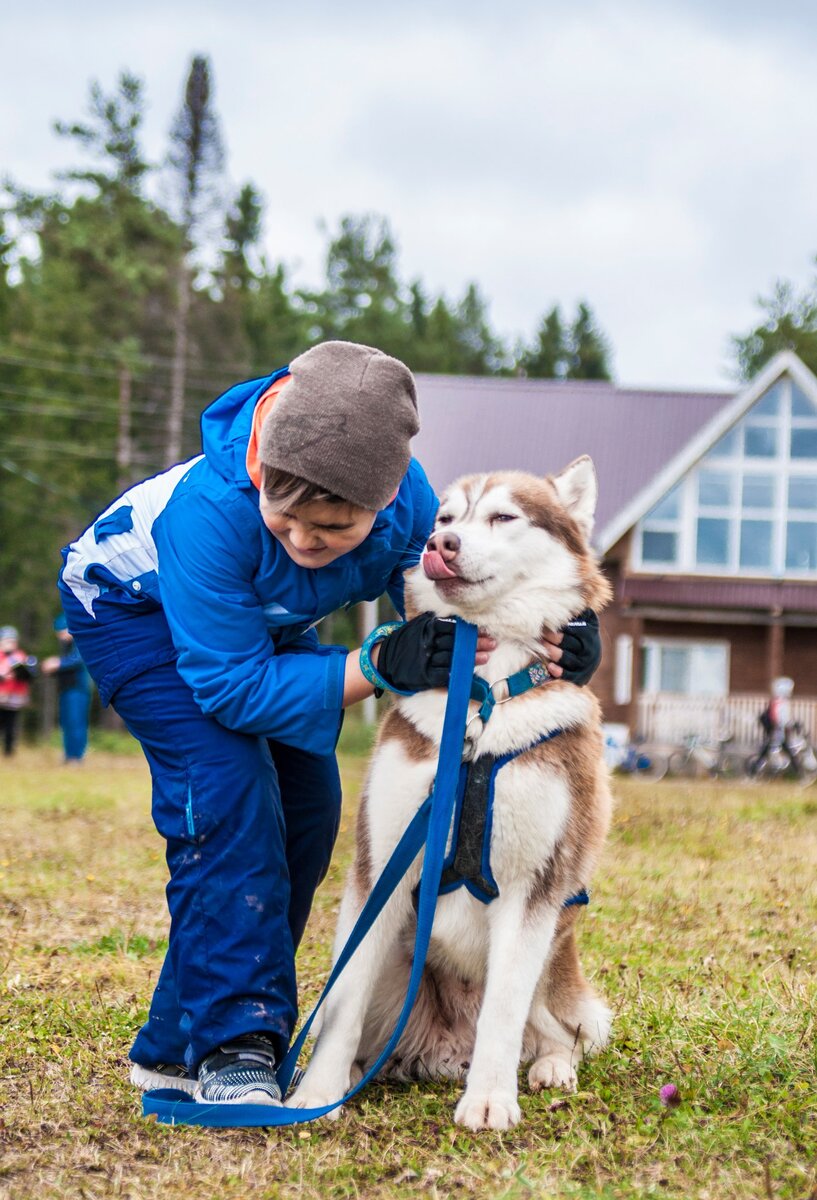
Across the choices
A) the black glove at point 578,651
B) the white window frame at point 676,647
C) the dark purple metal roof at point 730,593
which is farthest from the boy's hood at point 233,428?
the white window frame at point 676,647

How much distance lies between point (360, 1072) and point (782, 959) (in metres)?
2.09

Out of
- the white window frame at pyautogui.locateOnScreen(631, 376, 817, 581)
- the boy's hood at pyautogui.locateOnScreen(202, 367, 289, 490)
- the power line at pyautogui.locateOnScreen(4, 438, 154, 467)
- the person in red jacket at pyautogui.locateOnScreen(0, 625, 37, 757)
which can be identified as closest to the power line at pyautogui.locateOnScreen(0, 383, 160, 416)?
the power line at pyautogui.locateOnScreen(4, 438, 154, 467)

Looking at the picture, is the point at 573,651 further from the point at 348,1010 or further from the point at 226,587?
the point at 348,1010

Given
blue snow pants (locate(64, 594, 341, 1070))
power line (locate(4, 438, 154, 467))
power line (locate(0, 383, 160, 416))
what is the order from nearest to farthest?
blue snow pants (locate(64, 594, 341, 1070)) < power line (locate(4, 438, 154, 467)) < power line (locate(0, 383, 160, 416))

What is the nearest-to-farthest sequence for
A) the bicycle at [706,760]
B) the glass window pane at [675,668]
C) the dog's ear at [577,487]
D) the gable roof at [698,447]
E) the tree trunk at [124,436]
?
the dog's ear at [577,487]
the bicycle at [706,760]
the gable roof at [698,447]
the glass window pane at [675,668]
the tree trunk at [124,436]

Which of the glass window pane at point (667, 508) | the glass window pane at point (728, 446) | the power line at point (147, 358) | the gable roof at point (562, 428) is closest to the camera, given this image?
the glass window pane at point (667, 508)

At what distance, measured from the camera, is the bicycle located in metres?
20.8

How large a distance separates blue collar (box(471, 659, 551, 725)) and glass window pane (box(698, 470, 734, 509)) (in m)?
21.2

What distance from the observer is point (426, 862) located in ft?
10.0

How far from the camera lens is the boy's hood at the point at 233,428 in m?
3.17

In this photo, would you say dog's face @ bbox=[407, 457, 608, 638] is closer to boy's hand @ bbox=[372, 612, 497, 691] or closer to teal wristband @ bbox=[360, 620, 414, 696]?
boy's hand @ bbox=[372, 612, 497, 691]

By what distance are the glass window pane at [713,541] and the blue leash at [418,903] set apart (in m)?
21.4

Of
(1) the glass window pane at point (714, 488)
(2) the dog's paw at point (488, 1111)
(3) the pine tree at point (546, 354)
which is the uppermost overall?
(3) the pine tree at point (546, 354)

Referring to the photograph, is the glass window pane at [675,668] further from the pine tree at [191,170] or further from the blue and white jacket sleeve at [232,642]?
the blue and white jacket sleeve at [232,642]
